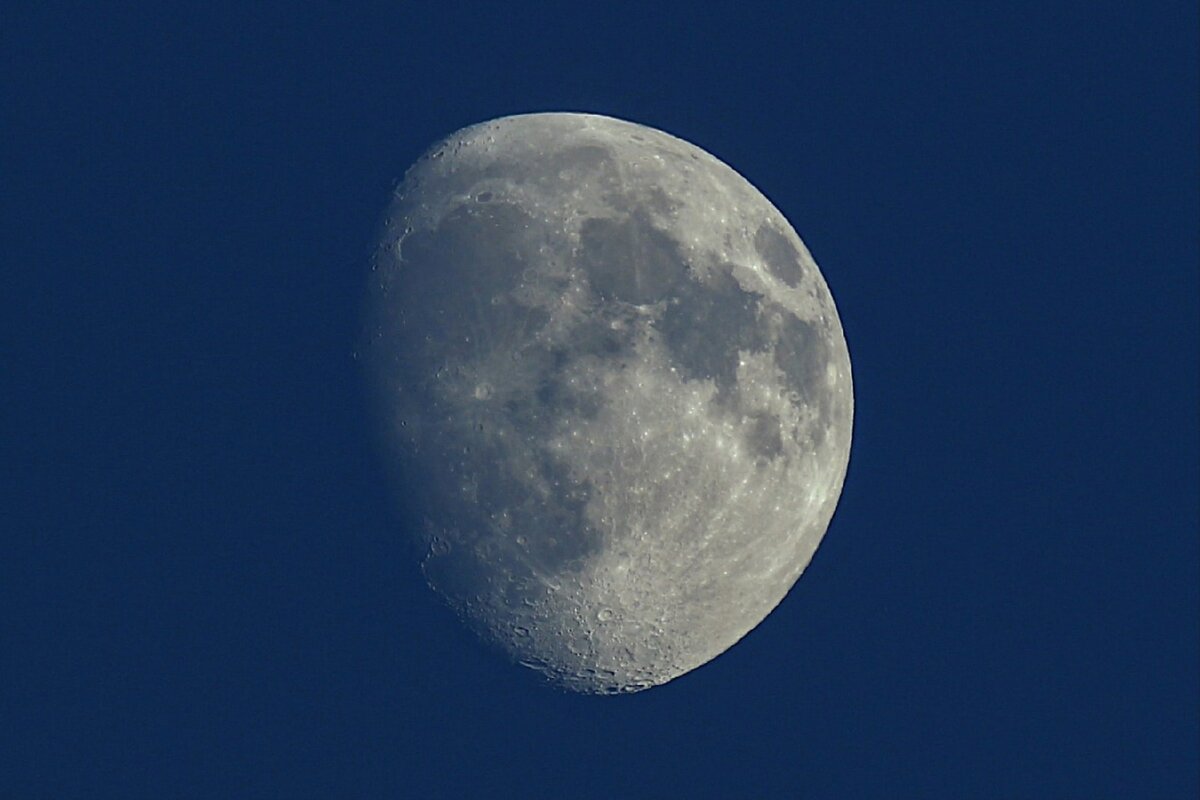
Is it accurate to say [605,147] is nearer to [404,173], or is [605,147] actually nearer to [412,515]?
[404,173]

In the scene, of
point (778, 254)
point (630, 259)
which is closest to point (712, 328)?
point (630, 259)

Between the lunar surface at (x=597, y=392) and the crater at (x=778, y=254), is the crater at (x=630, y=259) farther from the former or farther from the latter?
the crater at (x=778, y=254)

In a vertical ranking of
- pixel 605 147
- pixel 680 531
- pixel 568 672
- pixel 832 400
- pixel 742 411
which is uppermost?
pixel 605 147

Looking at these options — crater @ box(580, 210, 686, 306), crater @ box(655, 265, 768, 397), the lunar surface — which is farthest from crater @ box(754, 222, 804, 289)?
crater @ box(580, 210, 686, 306)

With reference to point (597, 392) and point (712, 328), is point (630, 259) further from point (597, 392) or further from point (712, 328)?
point (597, 392)

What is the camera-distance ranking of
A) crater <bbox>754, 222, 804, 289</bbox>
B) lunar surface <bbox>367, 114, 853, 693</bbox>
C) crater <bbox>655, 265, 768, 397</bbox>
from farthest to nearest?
crater <bbox>754, 222, 804, 289</bbox>
crater <bbox>655, 265, 768, 397</bbox>
lunar surface <bbox>367, 114, 853, 693</bbox>

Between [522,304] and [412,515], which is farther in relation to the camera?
[412,515]

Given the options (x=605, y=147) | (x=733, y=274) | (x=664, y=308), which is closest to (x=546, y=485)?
(x=664, y=308)

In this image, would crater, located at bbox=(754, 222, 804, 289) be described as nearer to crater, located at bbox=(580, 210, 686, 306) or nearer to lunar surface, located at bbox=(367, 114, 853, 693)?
lunar surface, located at bbox=(367, 114, 853, 693)

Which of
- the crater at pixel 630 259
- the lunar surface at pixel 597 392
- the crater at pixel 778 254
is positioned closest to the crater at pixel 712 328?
the lunar surface at pixel 597 392
